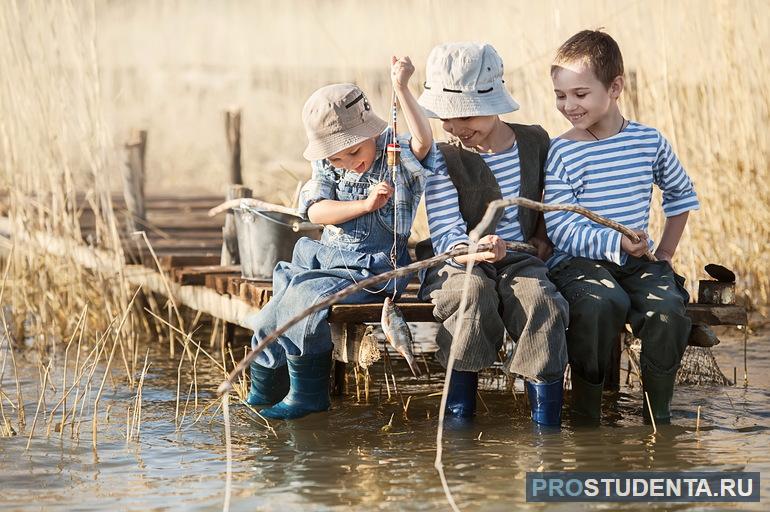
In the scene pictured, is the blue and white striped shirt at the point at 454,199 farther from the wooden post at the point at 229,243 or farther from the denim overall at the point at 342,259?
the wooden post at the point at 229,243

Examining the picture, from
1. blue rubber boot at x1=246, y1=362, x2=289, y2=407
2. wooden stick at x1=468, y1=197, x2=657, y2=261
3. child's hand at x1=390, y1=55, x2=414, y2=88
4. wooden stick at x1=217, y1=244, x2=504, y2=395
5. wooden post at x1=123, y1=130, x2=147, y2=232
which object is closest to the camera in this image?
wooden stick at x1=217, y1=244, x2=504, y2=395

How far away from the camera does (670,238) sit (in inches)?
202

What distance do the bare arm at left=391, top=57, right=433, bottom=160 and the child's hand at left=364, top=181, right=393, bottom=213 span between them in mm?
205

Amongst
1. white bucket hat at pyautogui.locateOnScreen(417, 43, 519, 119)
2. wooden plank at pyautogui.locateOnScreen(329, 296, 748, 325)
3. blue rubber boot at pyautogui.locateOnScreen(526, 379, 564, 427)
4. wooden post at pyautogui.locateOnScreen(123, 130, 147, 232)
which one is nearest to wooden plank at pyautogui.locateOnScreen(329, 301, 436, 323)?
wooden plank at pyautogui.locateOnScreen(329, 296, 748, 325)

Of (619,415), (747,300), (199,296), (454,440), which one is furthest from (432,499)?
(747,300)

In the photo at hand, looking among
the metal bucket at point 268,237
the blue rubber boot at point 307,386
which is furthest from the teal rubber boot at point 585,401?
the metal bucket at point 268,237

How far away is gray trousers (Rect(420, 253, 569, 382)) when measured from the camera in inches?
183

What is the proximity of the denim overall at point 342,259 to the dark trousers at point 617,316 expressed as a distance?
2.21 ft

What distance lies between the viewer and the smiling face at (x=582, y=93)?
4984 millimetres

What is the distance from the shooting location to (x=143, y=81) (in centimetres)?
2075

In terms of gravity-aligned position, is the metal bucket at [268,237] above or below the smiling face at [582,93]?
below

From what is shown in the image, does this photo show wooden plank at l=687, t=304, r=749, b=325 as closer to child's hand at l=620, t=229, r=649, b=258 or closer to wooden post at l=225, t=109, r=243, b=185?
child's hand at l=620, t=229, r=649, b=258

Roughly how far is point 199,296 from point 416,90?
7.03ft

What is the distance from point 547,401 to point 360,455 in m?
0.73
